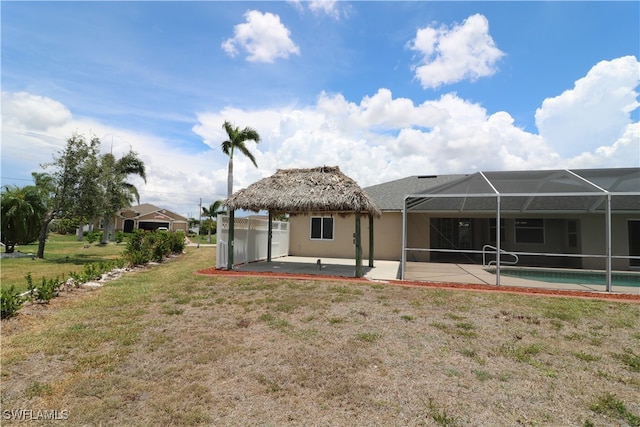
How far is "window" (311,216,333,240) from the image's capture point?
1770cm

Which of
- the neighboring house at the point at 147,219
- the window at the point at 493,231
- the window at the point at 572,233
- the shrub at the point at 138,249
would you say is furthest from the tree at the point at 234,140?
the neighboring house at the point at 147,219

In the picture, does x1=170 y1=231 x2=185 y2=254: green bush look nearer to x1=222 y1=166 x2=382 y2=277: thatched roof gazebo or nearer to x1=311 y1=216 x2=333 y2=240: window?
x1=222 y1=166 x2=382 y2=277: thatched roof gazebo

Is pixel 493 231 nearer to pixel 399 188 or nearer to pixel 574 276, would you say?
pixel 574 276

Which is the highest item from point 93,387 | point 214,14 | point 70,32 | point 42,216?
point 214,14

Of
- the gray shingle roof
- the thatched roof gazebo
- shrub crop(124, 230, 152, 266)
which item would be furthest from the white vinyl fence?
the gray shingle roof

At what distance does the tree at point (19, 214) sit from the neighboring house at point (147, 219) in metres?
25.6

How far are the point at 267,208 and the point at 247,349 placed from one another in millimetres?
7406

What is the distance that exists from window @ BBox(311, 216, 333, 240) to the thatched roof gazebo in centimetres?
539

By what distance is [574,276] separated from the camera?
1132 centimetres

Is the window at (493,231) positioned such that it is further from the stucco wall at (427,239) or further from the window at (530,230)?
the window at (530,230)

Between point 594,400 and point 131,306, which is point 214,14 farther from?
point 594,400

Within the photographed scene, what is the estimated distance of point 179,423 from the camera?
9.25 feet

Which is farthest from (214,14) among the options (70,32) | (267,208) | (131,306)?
(131,306)

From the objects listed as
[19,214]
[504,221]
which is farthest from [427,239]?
[19,214]
